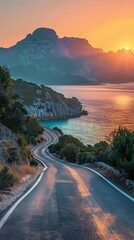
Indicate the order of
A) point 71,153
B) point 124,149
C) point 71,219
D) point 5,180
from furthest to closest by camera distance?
point 71,153, point 124,149, point 5,180, point 71,219

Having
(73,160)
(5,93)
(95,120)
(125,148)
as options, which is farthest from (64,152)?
(95,120)

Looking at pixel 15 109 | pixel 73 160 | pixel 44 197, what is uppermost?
pixel 15 109

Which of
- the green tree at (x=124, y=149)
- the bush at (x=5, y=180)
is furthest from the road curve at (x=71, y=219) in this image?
the green tree at (x=124, y=149)

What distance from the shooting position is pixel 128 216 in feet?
34.4

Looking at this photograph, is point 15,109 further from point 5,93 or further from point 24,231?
point 24,231

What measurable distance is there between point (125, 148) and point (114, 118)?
573ft

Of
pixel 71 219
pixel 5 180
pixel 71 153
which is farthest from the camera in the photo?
pixel 71 153

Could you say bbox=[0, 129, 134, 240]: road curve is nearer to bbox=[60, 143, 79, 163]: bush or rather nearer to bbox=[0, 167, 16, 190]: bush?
bbox=[0, 167, 16, 190]: bush

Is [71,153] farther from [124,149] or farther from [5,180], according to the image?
[5,180]

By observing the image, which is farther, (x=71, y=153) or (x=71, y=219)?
(x=71, y=153)

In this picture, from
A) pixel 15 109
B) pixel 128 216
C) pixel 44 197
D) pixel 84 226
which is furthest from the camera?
pixel 15 109

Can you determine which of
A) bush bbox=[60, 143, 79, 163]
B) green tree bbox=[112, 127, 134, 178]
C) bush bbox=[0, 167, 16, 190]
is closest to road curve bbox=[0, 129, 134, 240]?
bush bbox=[0, 167, 16, 190]

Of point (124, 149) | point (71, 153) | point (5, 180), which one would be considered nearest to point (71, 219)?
point (5, 180)

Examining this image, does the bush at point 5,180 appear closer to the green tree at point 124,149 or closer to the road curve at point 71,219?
the road curve at point 71,219
